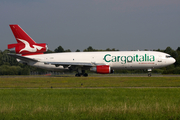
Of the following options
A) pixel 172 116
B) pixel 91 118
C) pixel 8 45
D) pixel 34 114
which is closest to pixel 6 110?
pixel 34 114

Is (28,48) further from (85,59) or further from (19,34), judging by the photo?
(85,59)

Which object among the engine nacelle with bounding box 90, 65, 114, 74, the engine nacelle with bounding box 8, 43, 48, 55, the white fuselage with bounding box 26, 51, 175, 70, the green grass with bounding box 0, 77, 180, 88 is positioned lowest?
the green grass with bounding box 0, 77, 180, 88

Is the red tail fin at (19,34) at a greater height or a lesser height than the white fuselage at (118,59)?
greater

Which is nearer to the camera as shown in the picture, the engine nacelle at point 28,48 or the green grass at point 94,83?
the green grass at point 94,83

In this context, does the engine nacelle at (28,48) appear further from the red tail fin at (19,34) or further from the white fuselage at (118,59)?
the white fuselage at (118,59)

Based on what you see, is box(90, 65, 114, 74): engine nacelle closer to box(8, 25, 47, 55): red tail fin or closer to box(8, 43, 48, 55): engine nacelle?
box(8, 43, 48, 55): engine nacelle

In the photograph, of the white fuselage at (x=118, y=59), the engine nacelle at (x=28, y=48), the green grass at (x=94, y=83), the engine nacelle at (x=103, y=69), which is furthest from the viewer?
the engine nacelle at (x=28, y=48)

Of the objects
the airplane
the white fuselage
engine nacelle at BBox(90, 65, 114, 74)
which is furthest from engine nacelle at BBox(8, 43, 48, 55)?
engine nacelle at BBox(90, 65, 114, 74)

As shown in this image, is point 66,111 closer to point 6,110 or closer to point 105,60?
point 6,110

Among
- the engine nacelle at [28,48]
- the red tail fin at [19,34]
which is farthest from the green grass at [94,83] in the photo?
the red tail fin at [19,34]

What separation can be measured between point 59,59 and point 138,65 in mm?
15173

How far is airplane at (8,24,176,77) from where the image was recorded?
143 feet

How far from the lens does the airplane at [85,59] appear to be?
43594mm

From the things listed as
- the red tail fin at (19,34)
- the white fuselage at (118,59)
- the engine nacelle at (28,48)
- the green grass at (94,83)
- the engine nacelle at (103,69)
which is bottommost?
the green grass at (94,83)
